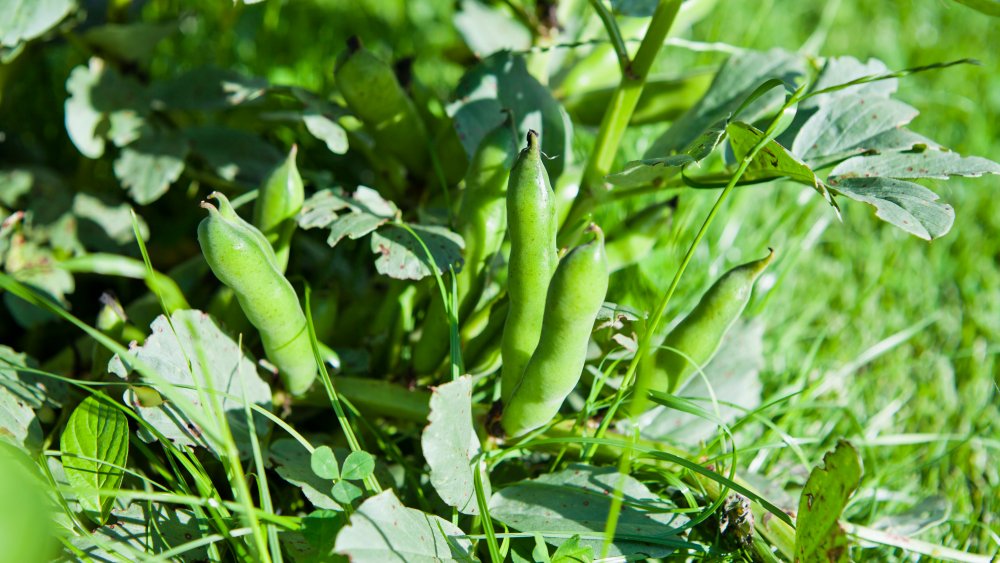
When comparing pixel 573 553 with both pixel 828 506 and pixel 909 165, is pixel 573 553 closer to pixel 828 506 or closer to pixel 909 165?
pixel 828 506

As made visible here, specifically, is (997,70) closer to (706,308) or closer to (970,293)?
(970,293)

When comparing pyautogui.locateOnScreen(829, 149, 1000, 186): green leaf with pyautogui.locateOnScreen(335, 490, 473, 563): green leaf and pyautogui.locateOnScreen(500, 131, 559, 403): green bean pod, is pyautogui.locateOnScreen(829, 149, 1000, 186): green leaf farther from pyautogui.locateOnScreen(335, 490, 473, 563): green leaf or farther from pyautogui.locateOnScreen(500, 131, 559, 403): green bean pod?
pyautogui.locateOnScreen(335, 490, 473, 563): green leaf

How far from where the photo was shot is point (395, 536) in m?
1.08

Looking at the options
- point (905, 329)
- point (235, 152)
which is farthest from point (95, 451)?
point (905, 329)

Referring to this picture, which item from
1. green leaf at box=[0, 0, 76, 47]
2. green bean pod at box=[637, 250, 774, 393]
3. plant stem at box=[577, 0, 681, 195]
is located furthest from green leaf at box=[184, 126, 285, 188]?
green bean pod at box=[637, 250, 774, 393]

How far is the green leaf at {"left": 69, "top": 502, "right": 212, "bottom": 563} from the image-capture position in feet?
3.92

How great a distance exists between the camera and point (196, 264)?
175 cm

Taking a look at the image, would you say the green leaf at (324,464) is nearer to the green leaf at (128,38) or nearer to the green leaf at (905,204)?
the green leaf at (905,204)

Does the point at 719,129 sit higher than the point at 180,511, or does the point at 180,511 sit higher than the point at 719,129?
the point at 719,129

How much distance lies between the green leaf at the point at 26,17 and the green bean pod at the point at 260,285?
2.17 ft

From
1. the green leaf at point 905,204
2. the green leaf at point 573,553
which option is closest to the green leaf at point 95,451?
the green leaf at point 573,553

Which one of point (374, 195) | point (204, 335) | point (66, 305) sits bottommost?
point (66, 305)

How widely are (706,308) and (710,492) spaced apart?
30cm

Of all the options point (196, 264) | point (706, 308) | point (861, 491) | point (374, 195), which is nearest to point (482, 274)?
point (374, 195)
